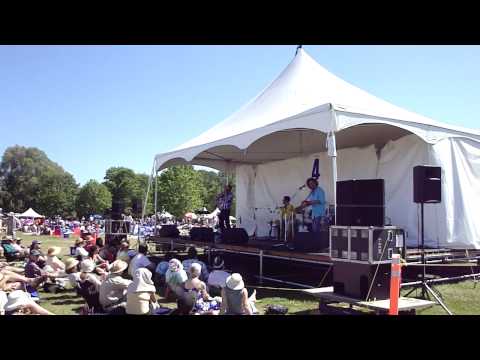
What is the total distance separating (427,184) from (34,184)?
216ft

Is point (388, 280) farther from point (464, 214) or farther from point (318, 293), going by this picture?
point (464, 214)

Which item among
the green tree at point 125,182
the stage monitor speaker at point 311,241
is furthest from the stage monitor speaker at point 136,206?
the green tree at point 125,182

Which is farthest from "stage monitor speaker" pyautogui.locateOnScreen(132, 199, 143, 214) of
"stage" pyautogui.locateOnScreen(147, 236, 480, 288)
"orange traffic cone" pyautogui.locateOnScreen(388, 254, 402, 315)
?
"orange traffic cone" pyautogui.locateOnScreen(388, 254, 402, 315)

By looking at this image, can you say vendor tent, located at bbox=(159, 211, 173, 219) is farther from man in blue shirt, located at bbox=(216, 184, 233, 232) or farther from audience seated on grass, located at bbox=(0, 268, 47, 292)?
audience seated on grass, located at bbox=(0, 268, 47, 292)

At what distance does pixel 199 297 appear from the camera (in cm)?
570

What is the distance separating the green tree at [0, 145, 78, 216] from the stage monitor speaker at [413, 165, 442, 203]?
59551 mm

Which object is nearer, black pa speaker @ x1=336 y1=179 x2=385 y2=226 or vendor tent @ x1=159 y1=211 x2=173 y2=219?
black pa speaker @ x1=336 y1=179 x2=385 y2=226

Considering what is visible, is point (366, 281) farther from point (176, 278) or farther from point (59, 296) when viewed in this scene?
point (59, 296)

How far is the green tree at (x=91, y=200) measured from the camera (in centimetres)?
6216

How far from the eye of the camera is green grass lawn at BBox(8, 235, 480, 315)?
6.06 metres

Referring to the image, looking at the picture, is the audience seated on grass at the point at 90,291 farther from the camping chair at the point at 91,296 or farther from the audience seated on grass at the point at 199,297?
the audience seated on grass at the point at 199,297
